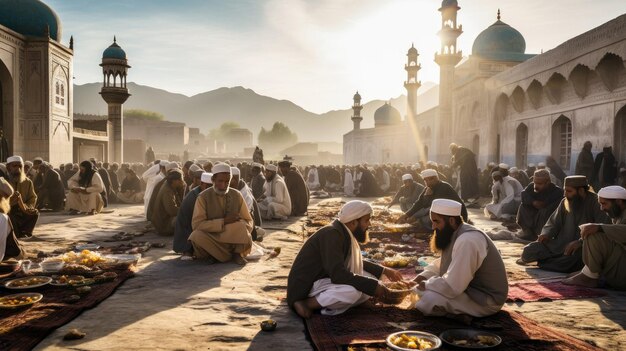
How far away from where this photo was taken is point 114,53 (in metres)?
28.7

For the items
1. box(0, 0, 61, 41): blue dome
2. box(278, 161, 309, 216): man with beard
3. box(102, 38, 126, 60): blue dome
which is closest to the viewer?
box(278, 161, 309, 216): man with beard

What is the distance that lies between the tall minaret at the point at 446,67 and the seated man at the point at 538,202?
1932 centimetres

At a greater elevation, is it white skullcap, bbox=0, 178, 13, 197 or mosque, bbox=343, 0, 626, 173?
mosque, bbox=343, 0, 626, 173

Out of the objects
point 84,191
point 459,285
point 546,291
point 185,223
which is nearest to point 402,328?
point 459,285

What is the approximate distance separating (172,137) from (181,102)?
13641cm

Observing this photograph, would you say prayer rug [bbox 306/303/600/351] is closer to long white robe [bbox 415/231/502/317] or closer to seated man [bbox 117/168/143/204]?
long white robe [bbox 415/231/502/317]

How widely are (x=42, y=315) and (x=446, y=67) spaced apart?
25.5m

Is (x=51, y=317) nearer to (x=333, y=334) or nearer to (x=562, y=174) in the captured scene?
(x=333, y=334)

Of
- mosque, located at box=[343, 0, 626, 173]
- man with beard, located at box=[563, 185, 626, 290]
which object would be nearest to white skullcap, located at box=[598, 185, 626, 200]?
man with beard, located at box=[563, 185, 626, 290]

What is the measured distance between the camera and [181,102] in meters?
189

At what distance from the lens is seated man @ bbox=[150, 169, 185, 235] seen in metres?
8.14

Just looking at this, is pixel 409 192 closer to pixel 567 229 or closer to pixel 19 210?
pixel 567 229

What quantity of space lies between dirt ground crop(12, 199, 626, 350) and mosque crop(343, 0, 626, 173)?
9315 millimetres

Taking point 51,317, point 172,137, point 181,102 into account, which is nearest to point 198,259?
point 51,317
